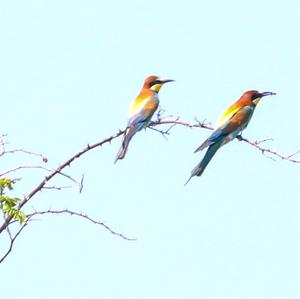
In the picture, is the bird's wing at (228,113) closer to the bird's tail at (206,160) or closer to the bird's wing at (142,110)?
the bird's tail at (206,160)

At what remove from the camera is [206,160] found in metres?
4.96

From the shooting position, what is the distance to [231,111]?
5.60 m

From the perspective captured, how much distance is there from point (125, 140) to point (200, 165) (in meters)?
0.43

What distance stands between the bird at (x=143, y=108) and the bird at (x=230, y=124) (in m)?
0.40

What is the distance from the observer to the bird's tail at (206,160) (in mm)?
4855

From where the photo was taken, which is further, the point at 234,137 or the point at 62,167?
the point at 234,137

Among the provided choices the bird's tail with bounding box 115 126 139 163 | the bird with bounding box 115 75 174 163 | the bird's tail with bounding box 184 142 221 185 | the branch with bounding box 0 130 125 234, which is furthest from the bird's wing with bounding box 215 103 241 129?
the branch with bounding box 0 130 125 234

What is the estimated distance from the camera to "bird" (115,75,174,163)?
16.2ft

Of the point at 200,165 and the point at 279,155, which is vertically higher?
the point at 200,165

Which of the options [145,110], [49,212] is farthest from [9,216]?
[145,110]

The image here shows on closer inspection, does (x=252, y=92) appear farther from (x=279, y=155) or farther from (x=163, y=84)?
(x=279, y=155)

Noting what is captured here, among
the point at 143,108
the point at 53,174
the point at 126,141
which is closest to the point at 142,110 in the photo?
the point at 143,108

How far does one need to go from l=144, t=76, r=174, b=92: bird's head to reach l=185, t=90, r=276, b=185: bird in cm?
48

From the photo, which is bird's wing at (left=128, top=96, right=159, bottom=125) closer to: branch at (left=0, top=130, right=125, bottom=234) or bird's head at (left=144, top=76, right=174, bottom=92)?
bird's head at (left=144, top=76, right=174, bottom=92)
